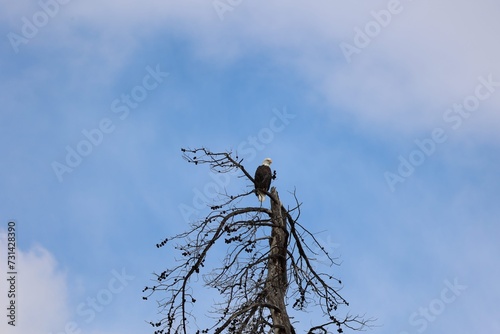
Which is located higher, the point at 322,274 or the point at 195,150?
the point at 195,150

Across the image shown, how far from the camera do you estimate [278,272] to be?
23.5 feet

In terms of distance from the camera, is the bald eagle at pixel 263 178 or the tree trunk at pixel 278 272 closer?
the tree trunk at pixel 278 272

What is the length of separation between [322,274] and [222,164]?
1.43 metres

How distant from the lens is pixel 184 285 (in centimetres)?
704

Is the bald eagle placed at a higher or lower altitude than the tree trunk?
higher

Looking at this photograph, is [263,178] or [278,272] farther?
[263,178]

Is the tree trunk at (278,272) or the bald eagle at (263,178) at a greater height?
the bald eagle at (263,178)

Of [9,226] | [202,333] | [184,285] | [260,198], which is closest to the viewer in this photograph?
[202,333]

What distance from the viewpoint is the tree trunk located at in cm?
679

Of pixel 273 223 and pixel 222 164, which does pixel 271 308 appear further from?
pixel 222 164

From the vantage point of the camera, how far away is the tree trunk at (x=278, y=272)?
267 inches

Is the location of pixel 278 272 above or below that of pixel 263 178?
below

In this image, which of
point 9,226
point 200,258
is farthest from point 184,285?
point 9,226

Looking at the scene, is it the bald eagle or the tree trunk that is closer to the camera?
the tree trunk
